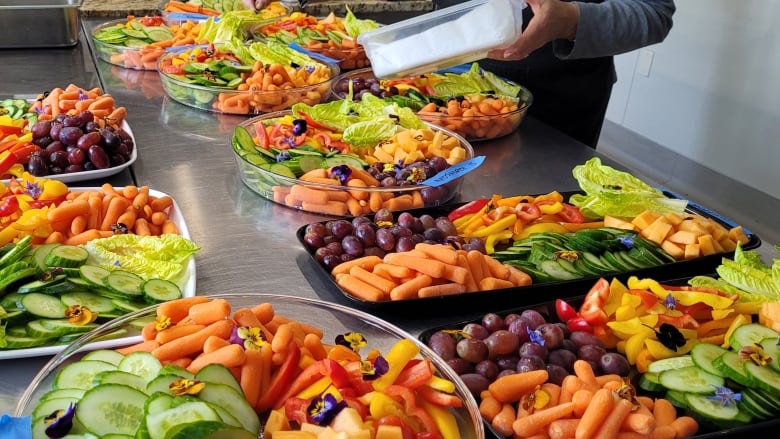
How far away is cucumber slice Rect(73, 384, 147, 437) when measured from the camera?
96 centimetres

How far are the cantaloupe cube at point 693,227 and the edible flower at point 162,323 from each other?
125 centimetres

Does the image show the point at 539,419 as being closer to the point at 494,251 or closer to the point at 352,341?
the point at 352,341

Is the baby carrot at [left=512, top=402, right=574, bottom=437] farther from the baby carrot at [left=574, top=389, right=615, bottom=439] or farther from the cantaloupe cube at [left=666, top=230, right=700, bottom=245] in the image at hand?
the cantaloupe cube at [left=666, top=230, right=700, bottom=245]

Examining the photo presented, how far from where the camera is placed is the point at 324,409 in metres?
1.03

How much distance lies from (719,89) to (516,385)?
4044mm

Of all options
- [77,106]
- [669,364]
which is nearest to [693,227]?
[669,364]

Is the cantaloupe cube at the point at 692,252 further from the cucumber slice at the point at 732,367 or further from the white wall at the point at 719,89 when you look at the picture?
the white wall at the point at 719,89

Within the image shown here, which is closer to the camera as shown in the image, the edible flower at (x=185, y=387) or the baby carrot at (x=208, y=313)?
the edible flower at (x=185, y=387)

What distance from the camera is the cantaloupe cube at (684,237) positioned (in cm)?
179

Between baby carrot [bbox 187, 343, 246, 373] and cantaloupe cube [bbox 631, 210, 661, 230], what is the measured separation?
3.76 feet

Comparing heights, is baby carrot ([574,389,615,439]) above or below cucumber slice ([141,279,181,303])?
above

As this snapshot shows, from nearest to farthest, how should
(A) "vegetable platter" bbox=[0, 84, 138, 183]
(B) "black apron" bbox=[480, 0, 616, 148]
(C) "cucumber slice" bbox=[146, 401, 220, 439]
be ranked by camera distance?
(C) "cucumber slice" bbox=[146, 401, 220, 439] → (A) "vegetable platter" bbox=[0, 84, 138, 183] → (B) "black apron" bbox=[480, 0, 616, 148]

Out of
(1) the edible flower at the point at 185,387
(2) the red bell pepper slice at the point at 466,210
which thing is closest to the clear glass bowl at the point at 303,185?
(2) the red bell pepper slice at the point at 466,210

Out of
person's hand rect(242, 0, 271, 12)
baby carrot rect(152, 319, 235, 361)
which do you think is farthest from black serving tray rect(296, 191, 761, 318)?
person's hand rect(242, 0, 271, 12)
